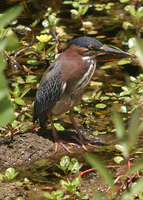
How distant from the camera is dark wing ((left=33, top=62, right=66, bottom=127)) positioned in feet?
10.6

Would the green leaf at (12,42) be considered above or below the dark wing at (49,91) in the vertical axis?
above

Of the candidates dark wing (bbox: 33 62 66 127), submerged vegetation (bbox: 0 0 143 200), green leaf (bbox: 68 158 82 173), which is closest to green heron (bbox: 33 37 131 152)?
dark wing (bbox: 33 62 66 127)

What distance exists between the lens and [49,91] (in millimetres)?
3438

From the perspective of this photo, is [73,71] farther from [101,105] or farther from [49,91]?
[101,105]

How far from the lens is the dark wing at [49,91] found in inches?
128

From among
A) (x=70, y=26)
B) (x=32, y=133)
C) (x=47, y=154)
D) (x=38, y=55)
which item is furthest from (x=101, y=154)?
(x=70, y=26)

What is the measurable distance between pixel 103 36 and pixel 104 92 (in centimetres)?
184

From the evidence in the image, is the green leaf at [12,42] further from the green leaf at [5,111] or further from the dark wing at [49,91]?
the dark wing at [49,91]

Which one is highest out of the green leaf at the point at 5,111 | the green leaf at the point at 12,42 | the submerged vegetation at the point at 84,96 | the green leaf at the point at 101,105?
the green leaf at the point at 12,42

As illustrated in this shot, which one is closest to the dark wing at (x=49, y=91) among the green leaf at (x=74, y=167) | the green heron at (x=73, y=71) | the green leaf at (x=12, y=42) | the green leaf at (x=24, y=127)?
the green heron at (x=73, y=71)

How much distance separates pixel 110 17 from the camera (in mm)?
6824

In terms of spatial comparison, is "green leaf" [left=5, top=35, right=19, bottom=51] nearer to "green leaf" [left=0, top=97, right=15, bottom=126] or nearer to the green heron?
"green leaf" [left=0, top=97, right=15, bottom=126]

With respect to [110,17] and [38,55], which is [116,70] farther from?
[110,17]

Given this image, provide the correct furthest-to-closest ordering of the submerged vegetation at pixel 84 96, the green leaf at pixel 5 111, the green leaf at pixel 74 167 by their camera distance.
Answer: the green leaf at pixel 74 167
the submerged vegetation at pixel 84 96
the green leaf at pixel 5 111
